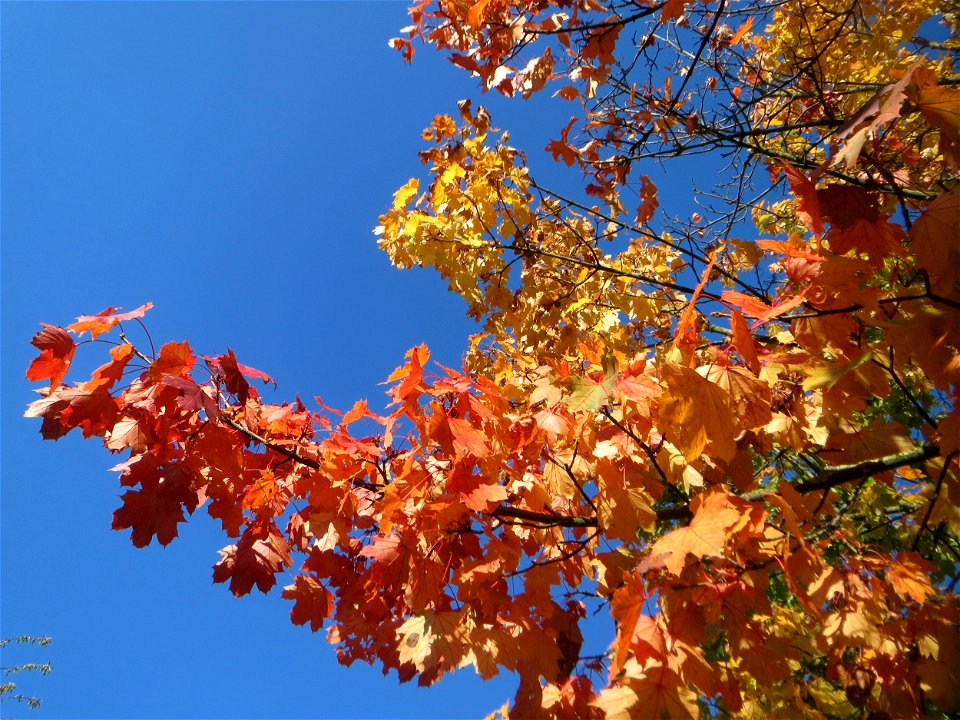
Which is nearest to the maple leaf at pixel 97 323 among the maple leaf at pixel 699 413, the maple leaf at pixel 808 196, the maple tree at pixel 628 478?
the maple tree at pixel 628 478

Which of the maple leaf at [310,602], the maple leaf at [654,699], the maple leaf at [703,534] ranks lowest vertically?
the maple leaf at [654,699]

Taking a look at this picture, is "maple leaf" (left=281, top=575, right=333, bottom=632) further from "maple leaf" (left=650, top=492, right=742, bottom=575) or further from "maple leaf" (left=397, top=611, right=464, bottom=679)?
"maple leaf" (left=650, top=492, right=742, bottom=575)

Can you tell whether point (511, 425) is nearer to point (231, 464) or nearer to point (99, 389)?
point (231, 464)

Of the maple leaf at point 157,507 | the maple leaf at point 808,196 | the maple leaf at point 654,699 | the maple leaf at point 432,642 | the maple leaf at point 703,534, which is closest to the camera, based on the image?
the maple leaf at point 703,534

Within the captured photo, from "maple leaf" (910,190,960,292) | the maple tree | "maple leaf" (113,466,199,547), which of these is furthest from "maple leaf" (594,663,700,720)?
"maple leaf" (113,466,199,547)

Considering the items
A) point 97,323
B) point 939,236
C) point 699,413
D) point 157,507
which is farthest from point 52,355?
point 939,236

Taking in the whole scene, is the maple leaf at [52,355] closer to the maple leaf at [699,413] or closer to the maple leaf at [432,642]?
the maple leaf at [432,642]


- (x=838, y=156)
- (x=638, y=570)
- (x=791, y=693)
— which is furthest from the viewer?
(x=791, y=693)

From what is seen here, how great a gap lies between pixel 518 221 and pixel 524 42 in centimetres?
128

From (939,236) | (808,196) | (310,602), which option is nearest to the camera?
(939,236)

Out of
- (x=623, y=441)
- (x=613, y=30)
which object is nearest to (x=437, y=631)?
(x=623, y=441)

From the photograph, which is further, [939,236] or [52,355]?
[52,355]

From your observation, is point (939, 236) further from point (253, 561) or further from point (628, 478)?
point (253, 561)

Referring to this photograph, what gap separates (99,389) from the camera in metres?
1.95
